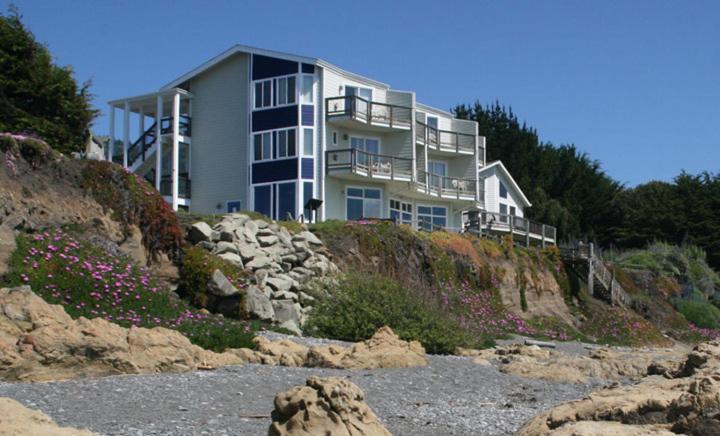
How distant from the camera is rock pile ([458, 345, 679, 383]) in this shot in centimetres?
1689

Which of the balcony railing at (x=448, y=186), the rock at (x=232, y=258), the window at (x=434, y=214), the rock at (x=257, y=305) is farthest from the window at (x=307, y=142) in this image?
the rock at (x=257, y=305)

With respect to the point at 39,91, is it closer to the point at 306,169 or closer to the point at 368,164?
the point at 306,169

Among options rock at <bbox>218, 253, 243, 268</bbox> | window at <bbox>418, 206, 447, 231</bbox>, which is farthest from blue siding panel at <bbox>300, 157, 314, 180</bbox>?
rock at <bbox>218, 253, 243, 268</bbox>

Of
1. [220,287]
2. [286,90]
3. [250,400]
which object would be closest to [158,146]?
[286,90]

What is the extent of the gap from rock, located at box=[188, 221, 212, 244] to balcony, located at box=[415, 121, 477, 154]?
25.8 meters

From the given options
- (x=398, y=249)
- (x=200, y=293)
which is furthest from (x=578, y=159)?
(x=200, y=293)

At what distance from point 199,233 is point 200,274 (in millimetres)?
3223

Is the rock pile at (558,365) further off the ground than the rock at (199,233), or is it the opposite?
the rock at (199,233)

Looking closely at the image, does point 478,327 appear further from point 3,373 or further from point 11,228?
point 3,373

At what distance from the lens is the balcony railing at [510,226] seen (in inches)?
1841

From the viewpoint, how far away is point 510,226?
155 feet

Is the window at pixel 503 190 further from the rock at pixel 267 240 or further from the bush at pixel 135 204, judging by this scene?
the bush at pixel 135 204

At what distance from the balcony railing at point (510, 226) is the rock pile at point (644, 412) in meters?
37.7

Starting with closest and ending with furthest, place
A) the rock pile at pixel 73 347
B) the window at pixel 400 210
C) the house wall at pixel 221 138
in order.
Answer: the rock pile at pixel 73 347, the house wall at pixel 221 138, the window at pixel 400 210
